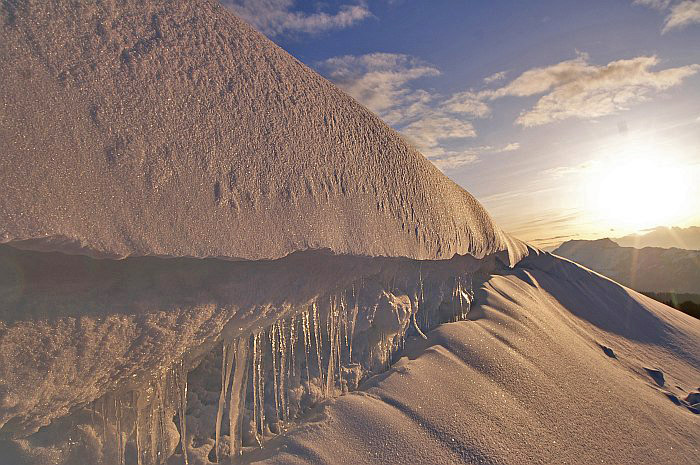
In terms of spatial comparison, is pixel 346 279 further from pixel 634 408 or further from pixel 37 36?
pixel 634 408

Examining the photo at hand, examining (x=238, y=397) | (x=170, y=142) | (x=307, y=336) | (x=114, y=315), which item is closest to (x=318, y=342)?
(x=307, y=336)

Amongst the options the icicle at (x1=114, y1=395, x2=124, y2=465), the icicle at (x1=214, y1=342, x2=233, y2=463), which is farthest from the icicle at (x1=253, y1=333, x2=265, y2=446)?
the icicle at (x1=114, y1=395, x2=124, y2=465)

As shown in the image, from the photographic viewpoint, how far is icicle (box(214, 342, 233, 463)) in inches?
69.8

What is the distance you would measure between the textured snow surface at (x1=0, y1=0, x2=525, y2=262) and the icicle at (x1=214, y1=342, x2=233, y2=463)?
52 cm

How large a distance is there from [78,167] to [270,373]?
4.02ft

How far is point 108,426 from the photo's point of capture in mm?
1589

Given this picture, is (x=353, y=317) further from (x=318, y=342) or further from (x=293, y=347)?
(x=293, y=347)

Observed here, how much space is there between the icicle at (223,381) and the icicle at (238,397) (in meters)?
0.03

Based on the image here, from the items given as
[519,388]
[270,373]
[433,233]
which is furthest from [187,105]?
[519,388]

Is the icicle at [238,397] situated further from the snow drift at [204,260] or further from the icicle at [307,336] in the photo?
the icicle at [307,336]

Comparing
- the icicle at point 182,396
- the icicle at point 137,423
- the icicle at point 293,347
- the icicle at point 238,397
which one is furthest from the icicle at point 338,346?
the icicle at point 137,423

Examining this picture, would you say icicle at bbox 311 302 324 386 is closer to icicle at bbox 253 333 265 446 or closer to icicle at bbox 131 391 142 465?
icicle at bbox 253 333 265 446

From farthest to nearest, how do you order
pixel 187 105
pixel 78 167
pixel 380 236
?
pixel 380 236, pixel 187 105, pixel 78 167

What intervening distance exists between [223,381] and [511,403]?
1.51 meters
